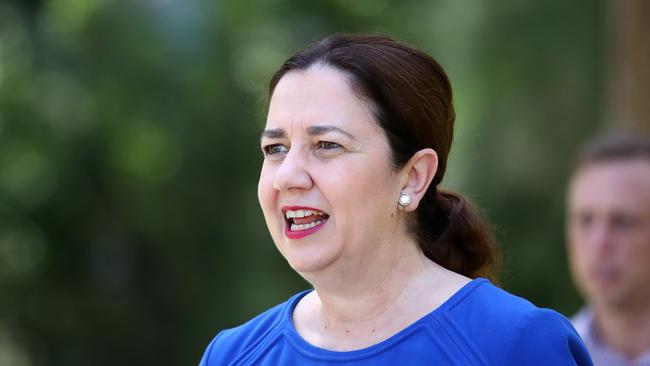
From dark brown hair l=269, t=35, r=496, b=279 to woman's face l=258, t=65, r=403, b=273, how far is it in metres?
0.04

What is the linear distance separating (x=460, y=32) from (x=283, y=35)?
141 centimetres

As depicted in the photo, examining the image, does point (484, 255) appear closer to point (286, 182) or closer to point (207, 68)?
point (286, 182)

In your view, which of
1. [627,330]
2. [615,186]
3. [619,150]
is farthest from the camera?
[619,150]

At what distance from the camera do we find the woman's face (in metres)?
2.36

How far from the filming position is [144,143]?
7.72 meters

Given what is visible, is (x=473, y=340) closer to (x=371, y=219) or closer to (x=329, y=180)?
(x=371, y=219)

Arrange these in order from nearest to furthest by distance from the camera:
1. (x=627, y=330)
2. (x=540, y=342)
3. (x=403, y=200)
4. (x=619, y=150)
→ (x=540, y=342), (x=403, y=200), (x=627, y=330), (x=619, y=150)

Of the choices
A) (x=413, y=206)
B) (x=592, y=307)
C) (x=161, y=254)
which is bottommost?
(x=161, y=254)

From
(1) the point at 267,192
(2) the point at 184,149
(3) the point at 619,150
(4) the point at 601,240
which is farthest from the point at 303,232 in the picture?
(2) the point at 184,149

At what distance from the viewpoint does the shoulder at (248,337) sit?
263cm

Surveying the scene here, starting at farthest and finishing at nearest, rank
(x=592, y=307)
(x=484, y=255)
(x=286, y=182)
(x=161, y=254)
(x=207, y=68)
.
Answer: (x=161, y=254) → (x=207, y=68) → (x=592, y=307) → (x=484, y=255) → (x=286, y=182)

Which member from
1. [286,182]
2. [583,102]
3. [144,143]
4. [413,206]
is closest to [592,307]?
[413,206]

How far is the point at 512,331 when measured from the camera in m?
2.24

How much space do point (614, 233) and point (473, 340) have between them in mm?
A: 2061
